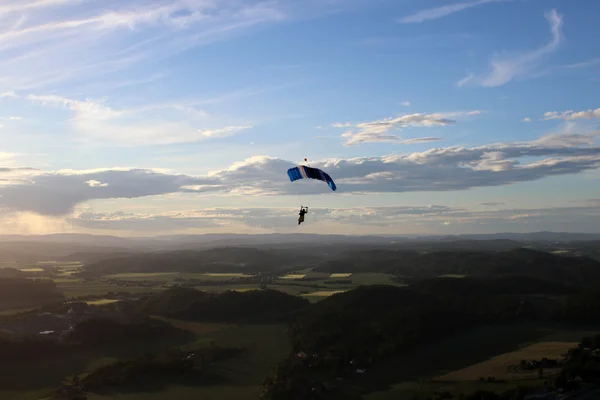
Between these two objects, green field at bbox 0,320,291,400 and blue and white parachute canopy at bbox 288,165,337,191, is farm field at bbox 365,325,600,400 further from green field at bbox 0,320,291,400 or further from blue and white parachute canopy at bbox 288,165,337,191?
blue and white parachute canopy at bbox 288,165,337,191

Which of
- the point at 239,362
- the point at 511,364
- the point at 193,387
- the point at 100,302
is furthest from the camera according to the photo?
the point at 100,302

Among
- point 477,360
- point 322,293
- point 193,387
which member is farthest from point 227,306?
point 477,360

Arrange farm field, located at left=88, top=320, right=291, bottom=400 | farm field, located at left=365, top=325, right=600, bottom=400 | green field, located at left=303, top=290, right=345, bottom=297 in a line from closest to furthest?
1. farm field, located at left=365, top=325, right=600, bottom=400
2. farm field, located at left=88, top=320, right=291, bottom=400
3. green field, located at left=303, top=290, right=345, bottom=297

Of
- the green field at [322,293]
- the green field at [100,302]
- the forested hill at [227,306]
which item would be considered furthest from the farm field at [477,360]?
the green field at [100,302]

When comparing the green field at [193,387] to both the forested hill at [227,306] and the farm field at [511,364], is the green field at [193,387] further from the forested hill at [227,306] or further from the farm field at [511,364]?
the farm field at [511,364]

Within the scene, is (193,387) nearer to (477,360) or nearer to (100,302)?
(477,360)

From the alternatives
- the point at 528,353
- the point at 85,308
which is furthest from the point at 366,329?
the point at 85,308

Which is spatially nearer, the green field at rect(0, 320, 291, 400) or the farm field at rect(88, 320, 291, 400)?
the farm field at rect(88, 320, 291, 400)

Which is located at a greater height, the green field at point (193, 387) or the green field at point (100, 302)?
the green field at point (100, 302)

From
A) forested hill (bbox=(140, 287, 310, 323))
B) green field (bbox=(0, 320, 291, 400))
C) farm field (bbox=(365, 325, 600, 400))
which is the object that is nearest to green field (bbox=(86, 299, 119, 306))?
forested hill (bbox=(140, 287, 310, 323))
